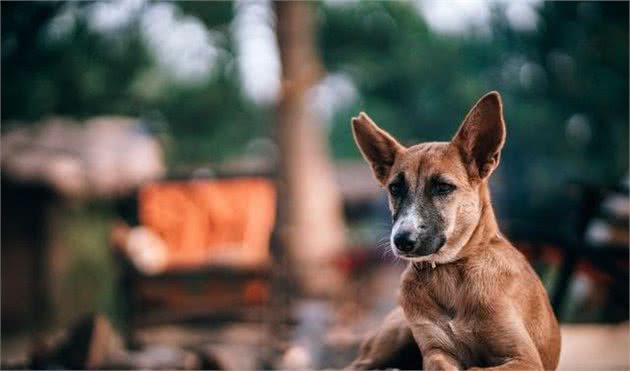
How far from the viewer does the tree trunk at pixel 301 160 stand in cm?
1284

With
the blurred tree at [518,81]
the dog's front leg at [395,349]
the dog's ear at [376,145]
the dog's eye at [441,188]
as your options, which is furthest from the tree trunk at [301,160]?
the dog's eye at [441,188]

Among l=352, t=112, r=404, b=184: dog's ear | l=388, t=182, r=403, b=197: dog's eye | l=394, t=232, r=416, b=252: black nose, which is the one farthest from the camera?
l=352, t=112, r=404, b=184: dog's ear

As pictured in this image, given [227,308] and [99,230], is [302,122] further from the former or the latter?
[99,230]

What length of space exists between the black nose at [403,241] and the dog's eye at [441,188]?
0.85ft

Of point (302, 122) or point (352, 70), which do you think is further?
point (352, 70)

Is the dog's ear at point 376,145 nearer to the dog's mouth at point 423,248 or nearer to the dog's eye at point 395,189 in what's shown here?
the dog's eye at point 395,189

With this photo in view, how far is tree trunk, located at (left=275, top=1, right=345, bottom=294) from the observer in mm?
12844

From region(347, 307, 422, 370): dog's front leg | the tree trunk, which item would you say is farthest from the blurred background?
region(347, 307, 422, 370): dog's front leg

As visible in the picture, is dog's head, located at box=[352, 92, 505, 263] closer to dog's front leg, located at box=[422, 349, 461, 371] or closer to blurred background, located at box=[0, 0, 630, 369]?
dog's front leg, located at box=[422, 349, 461, 371]

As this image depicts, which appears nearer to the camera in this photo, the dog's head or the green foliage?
the dog's head

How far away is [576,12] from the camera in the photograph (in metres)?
13.3

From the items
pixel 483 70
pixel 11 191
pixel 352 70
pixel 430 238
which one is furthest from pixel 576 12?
pixel 430 238

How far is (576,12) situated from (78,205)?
952 cm

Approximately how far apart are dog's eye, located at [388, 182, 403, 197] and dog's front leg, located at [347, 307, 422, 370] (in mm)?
674
